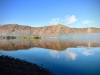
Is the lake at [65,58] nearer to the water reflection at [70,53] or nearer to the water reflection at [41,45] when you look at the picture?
the water reflection at [70,53]

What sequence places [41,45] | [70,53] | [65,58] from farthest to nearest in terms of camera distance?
[41,45]
[70,53]
[65,58]

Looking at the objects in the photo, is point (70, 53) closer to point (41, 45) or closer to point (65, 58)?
point (65, 58)

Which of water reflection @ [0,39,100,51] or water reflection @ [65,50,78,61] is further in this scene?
water reflection @ [0,39,100,51]

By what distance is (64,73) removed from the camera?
44.5 ft

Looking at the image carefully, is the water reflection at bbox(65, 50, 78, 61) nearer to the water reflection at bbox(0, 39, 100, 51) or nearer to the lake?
the lake

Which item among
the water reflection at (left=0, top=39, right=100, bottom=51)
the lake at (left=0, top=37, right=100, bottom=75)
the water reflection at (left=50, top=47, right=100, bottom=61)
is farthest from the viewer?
the water reflection at (left=0, top=39, right=100, bottom=51)

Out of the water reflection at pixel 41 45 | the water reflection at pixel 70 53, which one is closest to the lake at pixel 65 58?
the water reflection at pixel 70 53

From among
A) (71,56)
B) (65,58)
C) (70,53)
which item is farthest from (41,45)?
(65,58)

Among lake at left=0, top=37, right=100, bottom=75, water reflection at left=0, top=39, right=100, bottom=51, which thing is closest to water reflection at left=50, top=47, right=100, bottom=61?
lake at left=0, top=37, right=100, bottom=75

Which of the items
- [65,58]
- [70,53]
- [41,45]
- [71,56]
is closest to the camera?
[65,58]

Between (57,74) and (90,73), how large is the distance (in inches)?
136

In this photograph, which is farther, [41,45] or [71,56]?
[41,45]

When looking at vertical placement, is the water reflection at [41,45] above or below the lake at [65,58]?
below

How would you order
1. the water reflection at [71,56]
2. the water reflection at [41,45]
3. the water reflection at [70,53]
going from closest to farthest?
the water reflection at [71,56] → the water reflection at [70,53] → the water reflection at [41,45]
